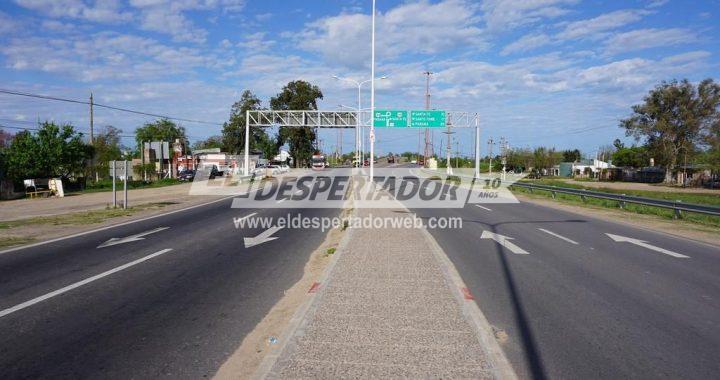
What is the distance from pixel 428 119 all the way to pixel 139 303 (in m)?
44.0

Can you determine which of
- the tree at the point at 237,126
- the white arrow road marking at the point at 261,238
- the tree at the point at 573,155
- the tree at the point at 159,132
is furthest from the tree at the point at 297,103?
the tree at the point at 573,155

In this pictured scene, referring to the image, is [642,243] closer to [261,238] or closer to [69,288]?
[261,238]

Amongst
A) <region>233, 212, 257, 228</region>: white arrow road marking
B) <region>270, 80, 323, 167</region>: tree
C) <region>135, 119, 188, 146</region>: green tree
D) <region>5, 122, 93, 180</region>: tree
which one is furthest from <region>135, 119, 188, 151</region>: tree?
<region>233, 212, 257, 228</region>: white arrow road marking

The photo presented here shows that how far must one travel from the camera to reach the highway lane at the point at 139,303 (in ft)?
16.9

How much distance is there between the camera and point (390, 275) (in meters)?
8.48

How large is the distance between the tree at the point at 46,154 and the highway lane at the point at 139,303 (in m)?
28.0

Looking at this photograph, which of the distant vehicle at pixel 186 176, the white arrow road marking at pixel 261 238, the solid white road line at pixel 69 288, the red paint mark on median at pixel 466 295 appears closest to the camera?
the solid white road line at pixel 69 288

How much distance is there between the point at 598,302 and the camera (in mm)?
7332

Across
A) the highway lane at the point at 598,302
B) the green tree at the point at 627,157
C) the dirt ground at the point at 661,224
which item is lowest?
the dirt ground at the point at 661,224

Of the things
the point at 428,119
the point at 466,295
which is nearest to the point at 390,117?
the point at 428,119

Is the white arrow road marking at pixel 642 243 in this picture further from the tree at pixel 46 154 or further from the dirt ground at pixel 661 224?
the tree at pixel 46 154

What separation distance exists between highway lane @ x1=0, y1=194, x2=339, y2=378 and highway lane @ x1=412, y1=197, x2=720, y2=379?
3.30 metres

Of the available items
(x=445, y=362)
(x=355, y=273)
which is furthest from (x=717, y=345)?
(x=355, y=273)

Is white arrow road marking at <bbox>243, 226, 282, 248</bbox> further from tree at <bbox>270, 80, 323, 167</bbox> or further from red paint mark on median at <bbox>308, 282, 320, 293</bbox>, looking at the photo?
tree at <bbox>270, 80, 323, 167</bbox>
